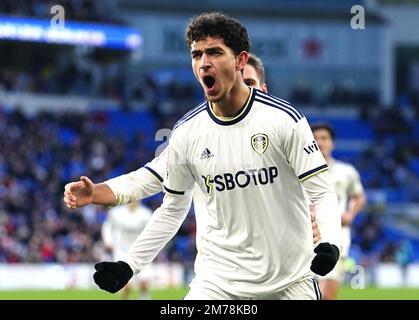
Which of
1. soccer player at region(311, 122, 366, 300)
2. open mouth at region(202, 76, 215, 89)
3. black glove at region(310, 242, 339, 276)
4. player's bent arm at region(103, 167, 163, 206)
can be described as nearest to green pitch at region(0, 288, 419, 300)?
soccer player at region(311, 122, 366, 300)

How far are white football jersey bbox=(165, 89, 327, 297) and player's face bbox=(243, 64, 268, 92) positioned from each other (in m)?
1.65

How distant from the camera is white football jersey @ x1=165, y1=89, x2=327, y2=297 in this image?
6.43 metres

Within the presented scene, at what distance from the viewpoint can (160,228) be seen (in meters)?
6.98

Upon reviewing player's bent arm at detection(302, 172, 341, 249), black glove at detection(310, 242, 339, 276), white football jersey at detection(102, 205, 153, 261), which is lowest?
white football jersey at detection(102, 205, 153, 261)

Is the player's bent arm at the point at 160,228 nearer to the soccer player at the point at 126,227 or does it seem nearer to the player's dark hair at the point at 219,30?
the player's dark hair at the point at 219,30

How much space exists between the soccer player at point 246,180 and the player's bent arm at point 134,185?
1.80 feet

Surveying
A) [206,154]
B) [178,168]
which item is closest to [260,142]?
[206,154]

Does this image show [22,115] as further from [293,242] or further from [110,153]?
[293,242]

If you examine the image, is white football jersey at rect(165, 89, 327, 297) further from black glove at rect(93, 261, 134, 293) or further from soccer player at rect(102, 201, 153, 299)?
soccer player at rect(102, 201, 153, 299)

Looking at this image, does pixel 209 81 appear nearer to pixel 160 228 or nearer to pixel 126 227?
pixel 160 228

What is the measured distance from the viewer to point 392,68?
54469 mm

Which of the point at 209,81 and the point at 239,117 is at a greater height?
the point at 209,81

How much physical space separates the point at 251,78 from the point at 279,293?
2.36 metres
